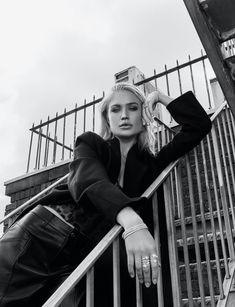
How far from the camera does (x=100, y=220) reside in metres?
1.44

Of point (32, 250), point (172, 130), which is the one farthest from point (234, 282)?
point (172, 130)

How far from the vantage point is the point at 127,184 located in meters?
1.60

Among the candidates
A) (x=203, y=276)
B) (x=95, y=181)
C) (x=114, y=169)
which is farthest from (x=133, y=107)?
(x=203, y=276)

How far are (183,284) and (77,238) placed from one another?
157 cm

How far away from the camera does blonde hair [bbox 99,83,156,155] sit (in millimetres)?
1759

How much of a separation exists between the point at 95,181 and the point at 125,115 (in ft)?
1.59

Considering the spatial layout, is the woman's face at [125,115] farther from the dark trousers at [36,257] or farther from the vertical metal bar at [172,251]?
the dark trousers at [36,257]

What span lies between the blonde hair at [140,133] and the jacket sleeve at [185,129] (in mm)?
76

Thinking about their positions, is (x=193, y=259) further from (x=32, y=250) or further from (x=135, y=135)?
(x=32, y=250)

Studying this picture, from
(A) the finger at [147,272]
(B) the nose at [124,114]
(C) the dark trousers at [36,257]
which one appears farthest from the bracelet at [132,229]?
(B) the nose at [124,114]

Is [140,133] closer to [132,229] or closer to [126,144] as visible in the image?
[126,144]

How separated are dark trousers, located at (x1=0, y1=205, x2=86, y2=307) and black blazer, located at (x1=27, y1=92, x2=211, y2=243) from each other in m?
0.09

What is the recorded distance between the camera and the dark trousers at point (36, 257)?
1.31 m

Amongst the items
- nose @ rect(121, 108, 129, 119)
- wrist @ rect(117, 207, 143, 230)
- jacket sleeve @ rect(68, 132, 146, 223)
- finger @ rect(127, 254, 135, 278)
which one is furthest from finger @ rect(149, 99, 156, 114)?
finger @ rect(127, 254, 135, 278)
